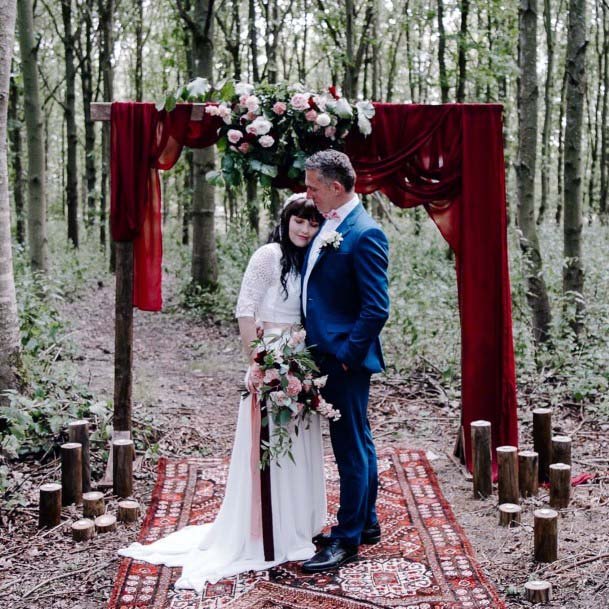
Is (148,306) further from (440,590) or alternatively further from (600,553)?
(600,553)

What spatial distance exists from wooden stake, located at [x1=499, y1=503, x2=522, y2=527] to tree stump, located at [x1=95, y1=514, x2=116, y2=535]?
2731 millimetres

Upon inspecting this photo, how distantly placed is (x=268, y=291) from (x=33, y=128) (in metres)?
8.18

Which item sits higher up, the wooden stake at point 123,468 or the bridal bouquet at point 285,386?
the bridal bouquet at point 285,386

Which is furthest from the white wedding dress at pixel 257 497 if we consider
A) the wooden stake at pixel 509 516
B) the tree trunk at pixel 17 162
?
the tree trunk at pixel 17 162

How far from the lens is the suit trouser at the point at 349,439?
4.52 meters

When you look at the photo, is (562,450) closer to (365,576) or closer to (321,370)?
(365,576)

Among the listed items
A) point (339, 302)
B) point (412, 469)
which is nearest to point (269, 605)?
point (339, 302)

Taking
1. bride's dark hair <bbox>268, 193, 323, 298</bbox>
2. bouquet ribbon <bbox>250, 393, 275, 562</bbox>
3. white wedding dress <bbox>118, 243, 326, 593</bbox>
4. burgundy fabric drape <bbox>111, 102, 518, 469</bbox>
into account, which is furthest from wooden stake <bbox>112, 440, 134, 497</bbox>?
bride's dark hair <bbox>268, 193, 323, 298</bbox>

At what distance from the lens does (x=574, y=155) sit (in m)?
8.89

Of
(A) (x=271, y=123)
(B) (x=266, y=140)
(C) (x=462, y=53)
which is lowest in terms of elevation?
(B) (x=266, y=140)

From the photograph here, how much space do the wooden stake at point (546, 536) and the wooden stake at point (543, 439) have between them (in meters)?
1.54

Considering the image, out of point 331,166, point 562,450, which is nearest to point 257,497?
point 331,166

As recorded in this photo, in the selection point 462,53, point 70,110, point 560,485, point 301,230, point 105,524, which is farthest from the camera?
point 70,110

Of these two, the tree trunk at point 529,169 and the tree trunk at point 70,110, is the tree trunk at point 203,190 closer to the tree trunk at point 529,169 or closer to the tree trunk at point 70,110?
the tree trunk at point 70,110
